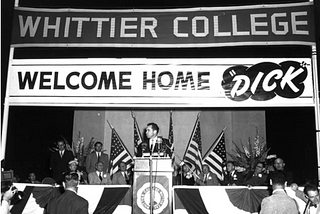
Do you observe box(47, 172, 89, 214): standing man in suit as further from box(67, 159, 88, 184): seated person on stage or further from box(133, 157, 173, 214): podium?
box(67, 159, 88, 184): seated person on stage

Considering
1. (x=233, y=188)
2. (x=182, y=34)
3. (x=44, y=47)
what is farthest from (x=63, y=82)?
(x=233, y=188)

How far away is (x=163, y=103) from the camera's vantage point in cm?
778

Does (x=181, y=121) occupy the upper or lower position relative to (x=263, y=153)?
upper

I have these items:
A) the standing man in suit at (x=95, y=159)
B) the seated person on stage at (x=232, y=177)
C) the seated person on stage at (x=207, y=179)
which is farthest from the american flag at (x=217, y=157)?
the standing man in suit at (x=95, y=159)

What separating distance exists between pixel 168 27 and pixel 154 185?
3486mm

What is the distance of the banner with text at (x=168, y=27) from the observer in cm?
791

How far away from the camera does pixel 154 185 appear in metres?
6.52

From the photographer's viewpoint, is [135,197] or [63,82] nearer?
[135,197]

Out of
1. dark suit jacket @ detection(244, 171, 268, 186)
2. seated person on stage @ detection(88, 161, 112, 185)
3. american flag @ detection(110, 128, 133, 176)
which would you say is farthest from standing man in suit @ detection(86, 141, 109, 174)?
dark suit jacket @ detection(244, 171, 268, 186)

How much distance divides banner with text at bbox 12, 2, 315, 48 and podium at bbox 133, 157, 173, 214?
2.77m

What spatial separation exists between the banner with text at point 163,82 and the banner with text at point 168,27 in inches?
17.8

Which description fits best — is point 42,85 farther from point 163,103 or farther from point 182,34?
point 182,34

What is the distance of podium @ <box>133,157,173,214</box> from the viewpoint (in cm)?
648

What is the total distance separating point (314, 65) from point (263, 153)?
4448mm
